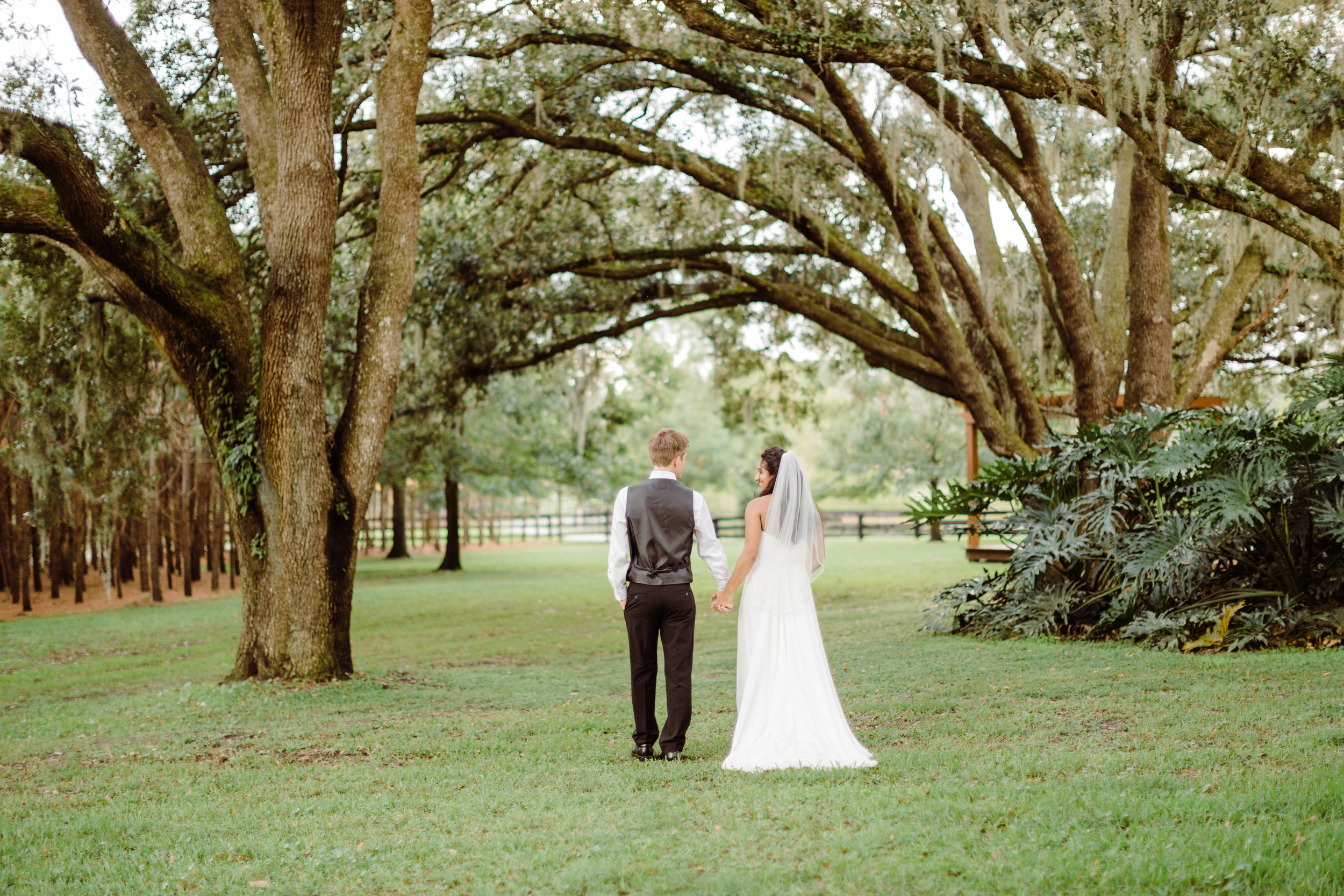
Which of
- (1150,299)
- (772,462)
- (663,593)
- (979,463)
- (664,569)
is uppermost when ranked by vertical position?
(1150,299)

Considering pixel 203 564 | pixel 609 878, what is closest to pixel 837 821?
pixel 609 878

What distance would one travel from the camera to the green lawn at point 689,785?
390 centimetres

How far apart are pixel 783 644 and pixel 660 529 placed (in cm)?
94

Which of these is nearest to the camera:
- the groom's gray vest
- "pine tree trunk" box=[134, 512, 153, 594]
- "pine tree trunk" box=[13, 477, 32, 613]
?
the groom's gray vest

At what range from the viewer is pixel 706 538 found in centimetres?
552

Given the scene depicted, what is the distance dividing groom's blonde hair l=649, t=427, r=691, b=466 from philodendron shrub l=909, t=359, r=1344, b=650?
5128mm

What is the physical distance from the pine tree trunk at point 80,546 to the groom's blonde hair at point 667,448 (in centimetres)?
1656

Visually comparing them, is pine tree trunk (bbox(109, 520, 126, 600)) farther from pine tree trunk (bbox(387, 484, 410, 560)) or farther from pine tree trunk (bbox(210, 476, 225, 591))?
pine tree trunk (bbox(387, 484, 410, 560))

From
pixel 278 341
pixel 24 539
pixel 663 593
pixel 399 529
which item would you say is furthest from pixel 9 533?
pixel 663 593

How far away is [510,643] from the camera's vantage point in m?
12.7

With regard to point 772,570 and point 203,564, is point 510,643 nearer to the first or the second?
point 772,570

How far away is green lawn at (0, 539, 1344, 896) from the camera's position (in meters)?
3.90

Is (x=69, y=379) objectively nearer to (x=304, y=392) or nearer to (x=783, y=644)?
(x=304, y=392)

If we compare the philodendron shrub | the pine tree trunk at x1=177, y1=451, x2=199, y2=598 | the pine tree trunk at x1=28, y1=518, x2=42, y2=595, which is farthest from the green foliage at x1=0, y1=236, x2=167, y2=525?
the philodendron shrub
